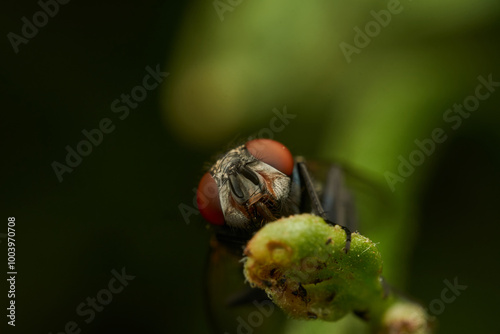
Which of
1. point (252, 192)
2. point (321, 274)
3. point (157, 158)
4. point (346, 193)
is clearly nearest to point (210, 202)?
point (252, 192)

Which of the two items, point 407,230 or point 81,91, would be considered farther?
point 81,91

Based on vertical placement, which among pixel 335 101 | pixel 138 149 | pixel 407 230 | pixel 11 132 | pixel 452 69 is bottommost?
pixel 407 230

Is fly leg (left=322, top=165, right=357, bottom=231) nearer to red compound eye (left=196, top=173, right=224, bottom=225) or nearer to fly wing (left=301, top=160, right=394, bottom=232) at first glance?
fly wing (left=301, top=160, right=394, bottom=232)

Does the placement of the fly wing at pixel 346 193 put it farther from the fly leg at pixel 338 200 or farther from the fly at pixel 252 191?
the fly at pixel 252 191

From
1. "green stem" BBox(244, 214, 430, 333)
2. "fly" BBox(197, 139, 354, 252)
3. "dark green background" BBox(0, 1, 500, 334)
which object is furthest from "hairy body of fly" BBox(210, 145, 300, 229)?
"dark green background" BBox(0, 1, 500, 334)

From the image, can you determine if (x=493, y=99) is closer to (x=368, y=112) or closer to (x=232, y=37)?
(x=368, y=112)

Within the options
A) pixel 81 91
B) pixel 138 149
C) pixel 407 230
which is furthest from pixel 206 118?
pixel 407 230
